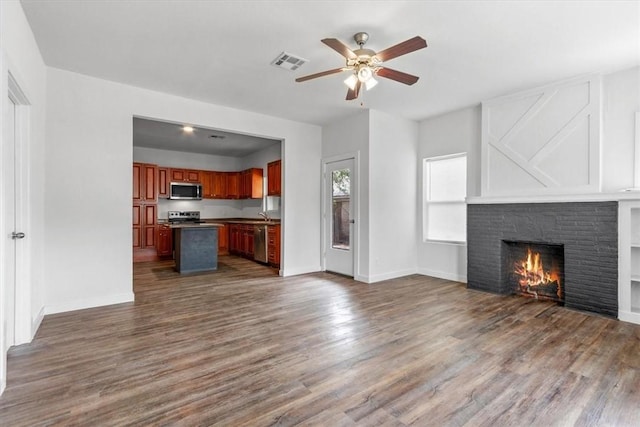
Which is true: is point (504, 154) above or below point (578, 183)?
above

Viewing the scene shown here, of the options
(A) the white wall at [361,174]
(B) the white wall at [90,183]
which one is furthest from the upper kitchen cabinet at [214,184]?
(A) the white wall at [361,174]

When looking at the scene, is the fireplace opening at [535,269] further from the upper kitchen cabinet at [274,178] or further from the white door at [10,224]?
the white door at [10,224]

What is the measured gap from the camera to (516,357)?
248 cm

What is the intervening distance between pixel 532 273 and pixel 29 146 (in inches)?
233

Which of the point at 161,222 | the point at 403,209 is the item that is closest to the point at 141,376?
the point at 403,209

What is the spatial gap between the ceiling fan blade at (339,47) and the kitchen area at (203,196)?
4.16 metres

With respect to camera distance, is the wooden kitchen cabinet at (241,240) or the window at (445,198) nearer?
the window at (445,198)

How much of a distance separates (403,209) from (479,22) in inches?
128

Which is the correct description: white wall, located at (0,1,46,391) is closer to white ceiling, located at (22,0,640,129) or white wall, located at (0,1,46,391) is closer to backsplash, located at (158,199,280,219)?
white ceiling, located at (22,0,640,129)

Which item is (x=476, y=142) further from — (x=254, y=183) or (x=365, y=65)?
(x=254, y=183)

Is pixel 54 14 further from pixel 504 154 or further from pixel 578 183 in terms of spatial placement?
pixel 578 183

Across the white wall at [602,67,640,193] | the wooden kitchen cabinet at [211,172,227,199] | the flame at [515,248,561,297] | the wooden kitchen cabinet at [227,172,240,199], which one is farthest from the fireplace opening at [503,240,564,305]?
the wooden kitchen cabinet at [211,172,227,199]

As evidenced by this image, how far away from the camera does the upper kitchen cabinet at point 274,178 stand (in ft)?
22.9

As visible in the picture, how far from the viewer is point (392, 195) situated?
534 centimetres
